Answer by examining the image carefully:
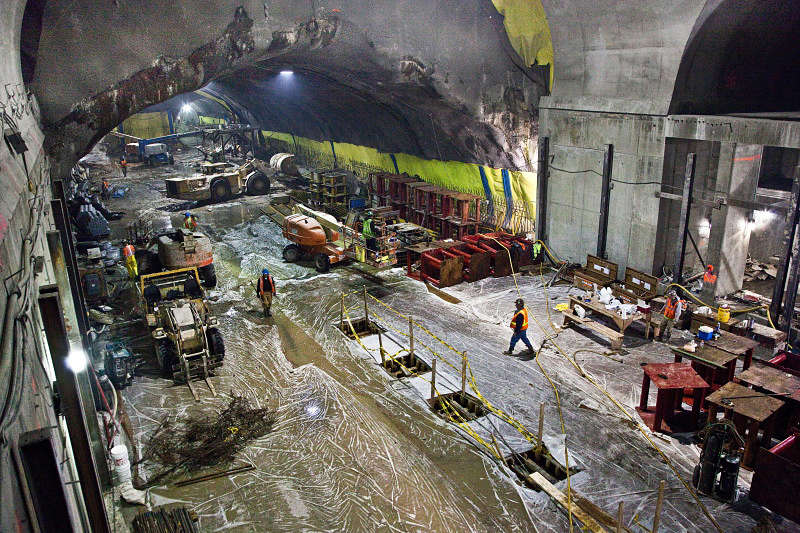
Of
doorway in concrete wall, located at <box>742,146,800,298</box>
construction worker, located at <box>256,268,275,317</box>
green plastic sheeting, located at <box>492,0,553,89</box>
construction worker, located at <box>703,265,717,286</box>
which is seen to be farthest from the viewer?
green plastic sheeting, located at <box>492,0,553,89</box>

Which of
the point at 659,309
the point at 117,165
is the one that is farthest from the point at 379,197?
the point at 117,165

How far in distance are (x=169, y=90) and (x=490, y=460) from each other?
45.5 feet

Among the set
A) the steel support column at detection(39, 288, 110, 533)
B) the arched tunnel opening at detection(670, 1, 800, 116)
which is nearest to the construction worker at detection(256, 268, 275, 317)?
the steel support column at detection(39, 288, 110, 533)

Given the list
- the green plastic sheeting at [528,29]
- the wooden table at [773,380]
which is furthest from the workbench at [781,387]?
the green plastic sheeting at [528,29]

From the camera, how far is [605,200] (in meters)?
17.1

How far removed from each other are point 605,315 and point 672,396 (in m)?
4.51

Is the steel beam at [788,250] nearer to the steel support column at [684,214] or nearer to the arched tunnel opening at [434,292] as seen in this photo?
the arched tunnel opening at [434,292]

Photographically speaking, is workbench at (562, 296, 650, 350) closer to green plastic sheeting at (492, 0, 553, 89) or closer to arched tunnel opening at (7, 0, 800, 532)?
arched tunnel opening at (7, 0, 800, 532)

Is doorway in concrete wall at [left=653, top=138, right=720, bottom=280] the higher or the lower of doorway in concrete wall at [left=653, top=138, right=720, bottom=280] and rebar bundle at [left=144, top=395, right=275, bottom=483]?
the higher

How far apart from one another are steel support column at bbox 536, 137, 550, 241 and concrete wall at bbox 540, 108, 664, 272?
20 centimetres

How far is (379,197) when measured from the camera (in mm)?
27344

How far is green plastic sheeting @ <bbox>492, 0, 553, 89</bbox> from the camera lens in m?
19.3

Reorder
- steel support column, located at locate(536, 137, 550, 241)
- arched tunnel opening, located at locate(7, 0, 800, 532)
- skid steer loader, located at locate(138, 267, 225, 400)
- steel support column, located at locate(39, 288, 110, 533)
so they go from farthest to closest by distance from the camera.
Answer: steel support column, located at locate(536, 137, 550, 241), skid steer loader, located at locate(138, 267, 225, 400), arched tunnel opening, located at locate(7, 0, 800, 532), steel support column, located at locate(39, 288, 110, 533)

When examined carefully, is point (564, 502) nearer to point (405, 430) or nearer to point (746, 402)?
point (405, 430)
